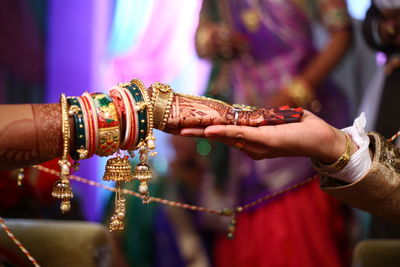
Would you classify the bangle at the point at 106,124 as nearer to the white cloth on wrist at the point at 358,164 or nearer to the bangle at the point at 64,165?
the bangle at the point at 64,165

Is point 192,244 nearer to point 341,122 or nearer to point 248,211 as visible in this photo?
point 248,211

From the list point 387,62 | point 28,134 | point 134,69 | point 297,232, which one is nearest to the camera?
point 28,134

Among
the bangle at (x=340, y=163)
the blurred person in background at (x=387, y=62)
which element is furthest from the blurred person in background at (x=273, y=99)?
the bangle at (x=340, y=163)

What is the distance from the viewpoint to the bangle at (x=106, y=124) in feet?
3.80

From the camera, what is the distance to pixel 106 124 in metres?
1.16

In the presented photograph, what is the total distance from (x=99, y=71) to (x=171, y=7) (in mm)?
578

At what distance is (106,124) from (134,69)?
208 cm

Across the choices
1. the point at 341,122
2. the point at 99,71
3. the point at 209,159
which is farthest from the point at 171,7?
the point at 341,122

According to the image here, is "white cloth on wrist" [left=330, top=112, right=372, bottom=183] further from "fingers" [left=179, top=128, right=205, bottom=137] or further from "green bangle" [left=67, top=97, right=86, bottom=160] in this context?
"green bangle" [left=67, top=97, right=86, bottom=160]

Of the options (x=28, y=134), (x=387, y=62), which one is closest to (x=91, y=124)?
(x=28, y=134)

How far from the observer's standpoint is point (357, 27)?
8.95 feet

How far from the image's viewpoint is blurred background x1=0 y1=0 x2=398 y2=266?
2785 mm

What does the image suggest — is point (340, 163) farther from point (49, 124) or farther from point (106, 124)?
point (49, 124)

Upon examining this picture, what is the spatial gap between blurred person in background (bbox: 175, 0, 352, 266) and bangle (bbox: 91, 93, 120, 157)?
1306 mm
